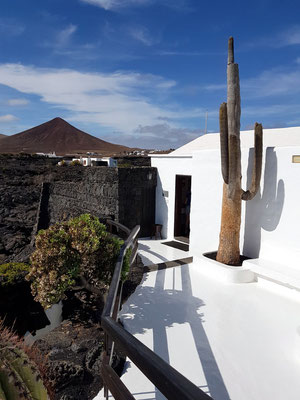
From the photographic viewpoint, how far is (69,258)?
12.6 ft

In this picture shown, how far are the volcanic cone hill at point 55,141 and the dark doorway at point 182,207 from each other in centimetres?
2212

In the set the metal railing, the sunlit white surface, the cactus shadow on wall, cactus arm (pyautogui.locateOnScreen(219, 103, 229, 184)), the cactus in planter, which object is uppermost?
cactus arm (pyautogui.locateOnScreen(219, 103, 229, 184))

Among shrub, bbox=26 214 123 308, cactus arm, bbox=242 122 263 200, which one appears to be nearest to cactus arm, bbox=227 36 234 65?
cactus arm, bbox=242 122 263 200

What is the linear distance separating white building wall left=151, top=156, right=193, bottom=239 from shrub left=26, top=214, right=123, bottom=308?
4.74 m

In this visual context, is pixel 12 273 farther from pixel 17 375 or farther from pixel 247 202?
pixel 17 375

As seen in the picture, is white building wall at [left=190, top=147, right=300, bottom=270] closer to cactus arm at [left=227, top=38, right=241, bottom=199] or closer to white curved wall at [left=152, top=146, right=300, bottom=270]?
white curved wall at [left=152, top=146, right=300, bottom=270]

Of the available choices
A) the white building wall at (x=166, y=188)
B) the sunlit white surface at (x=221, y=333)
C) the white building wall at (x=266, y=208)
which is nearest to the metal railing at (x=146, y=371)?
the sunlit white surface at (x=221, y=333)

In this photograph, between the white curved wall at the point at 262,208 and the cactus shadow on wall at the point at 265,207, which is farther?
the cactus shadow on wall at the point at 265,207

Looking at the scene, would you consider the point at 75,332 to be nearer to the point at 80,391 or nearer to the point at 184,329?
the point at 80,391

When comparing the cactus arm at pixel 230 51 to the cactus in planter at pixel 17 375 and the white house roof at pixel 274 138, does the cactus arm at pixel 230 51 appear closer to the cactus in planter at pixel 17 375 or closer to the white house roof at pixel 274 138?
the white house roof at pixel 274 138

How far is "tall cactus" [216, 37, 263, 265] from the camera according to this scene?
5.12 m

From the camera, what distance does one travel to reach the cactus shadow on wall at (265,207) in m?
5.43

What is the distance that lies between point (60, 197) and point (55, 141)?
21.3 meters

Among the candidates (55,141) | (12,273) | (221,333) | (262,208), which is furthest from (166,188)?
(55,141)
